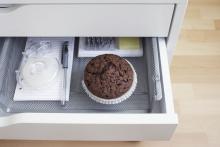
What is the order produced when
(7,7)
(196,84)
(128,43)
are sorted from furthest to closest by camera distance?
(196,84), (128,43), (7,7)

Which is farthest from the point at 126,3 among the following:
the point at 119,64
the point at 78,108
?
the point at 78,108

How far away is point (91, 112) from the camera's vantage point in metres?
0.73

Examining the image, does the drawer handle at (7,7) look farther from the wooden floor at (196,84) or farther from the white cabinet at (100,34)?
the wooden floor at (196,84)

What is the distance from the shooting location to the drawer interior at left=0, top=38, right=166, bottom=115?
733mm

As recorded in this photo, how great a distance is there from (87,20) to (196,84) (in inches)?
21.5

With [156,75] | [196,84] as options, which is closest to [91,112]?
[156,75]

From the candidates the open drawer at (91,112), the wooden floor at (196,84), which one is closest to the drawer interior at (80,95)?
the open drawer at (91,112)

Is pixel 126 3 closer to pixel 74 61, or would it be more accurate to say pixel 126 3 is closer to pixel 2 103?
pixel 74 61

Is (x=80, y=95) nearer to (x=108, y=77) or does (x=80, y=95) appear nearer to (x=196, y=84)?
(x=108, y=77)

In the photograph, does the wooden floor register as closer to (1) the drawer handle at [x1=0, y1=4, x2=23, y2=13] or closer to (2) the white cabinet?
(2) the white cabinet

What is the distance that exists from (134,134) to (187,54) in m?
0.54

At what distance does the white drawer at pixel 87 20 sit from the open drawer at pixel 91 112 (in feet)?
0.26

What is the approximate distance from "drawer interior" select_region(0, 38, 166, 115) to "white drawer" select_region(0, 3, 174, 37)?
0.29ft

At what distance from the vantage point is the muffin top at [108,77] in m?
0.68
